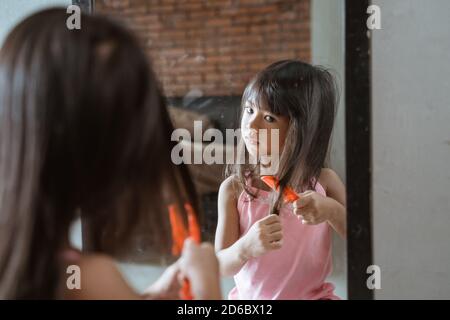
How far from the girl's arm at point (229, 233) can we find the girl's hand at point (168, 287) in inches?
4.9

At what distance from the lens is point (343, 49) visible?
1.95ft

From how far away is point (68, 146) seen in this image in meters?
0.45

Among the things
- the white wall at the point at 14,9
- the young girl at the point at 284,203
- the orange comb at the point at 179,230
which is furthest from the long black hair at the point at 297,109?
the white wall at the point at 14,9

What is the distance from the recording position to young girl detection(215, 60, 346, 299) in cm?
65

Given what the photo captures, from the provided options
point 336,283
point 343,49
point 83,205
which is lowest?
point 336,283

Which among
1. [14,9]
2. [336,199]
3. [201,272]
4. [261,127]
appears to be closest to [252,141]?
[261,127]

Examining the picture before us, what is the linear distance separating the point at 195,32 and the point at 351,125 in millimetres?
231

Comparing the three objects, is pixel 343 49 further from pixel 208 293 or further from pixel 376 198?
pixel 208 293

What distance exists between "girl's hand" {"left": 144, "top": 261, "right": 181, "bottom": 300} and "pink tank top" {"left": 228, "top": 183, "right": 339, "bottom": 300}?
131 mm

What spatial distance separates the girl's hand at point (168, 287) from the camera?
1.70 ft

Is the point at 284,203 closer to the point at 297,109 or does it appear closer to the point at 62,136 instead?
the point at 297,109

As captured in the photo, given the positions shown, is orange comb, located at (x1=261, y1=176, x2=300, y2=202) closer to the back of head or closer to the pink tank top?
the pink tank top

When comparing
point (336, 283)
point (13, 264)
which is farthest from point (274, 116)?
point (13, 264)

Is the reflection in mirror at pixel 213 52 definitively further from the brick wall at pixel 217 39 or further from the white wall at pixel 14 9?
the white wall at pixel 14 9
